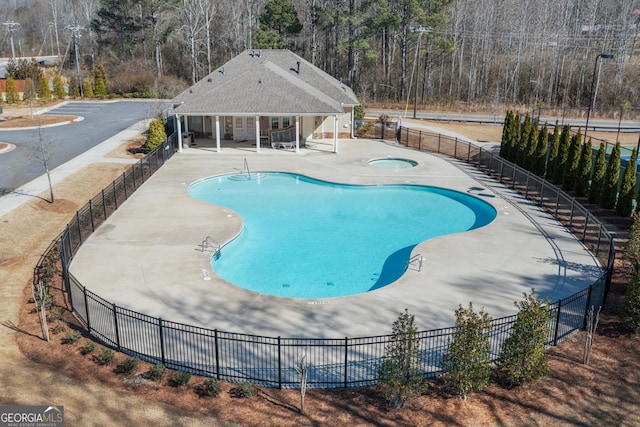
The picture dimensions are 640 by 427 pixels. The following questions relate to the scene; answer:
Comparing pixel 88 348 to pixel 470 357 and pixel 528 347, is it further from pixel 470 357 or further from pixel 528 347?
pixel 528 347

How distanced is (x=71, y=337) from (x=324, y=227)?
11898 millimetres

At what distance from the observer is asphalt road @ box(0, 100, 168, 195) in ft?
94.9

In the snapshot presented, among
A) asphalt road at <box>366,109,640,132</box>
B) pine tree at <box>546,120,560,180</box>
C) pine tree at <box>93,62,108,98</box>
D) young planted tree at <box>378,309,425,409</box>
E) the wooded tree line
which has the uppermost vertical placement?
the wooded tree line

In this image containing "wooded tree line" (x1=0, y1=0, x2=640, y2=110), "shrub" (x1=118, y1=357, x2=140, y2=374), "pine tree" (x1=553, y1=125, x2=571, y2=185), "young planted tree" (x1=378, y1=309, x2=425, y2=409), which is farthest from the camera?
"wooded tree line" (x1=0, y1=0, x2=640, y2=110)

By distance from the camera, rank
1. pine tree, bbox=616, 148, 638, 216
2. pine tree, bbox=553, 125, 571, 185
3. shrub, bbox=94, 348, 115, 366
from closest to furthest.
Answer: shrub, bbox=94, 348, 115, 366 → pine tree, bbox=616, 148, 638, 216 → pine tree, bbox=553, 125, 571, 185

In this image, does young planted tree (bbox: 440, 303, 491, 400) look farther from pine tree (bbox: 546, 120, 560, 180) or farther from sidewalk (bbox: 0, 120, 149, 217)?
pine tree (bbox: 546, 120, 560, 180)

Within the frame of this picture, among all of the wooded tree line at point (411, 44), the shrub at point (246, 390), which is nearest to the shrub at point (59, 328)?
the shrub at point (246, 390)

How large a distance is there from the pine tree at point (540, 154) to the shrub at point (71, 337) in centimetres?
2410

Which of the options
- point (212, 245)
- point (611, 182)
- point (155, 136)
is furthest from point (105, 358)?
point (155, 136)

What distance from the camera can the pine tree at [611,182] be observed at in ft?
76.8

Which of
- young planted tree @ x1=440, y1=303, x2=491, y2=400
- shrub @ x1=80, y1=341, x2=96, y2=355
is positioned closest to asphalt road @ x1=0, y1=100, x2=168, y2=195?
shrub @ x1=80, y1=341, x2=96, y2=355

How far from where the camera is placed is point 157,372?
1183 centimetres

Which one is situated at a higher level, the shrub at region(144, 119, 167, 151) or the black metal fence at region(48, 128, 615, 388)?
the shrub at region(144, 119, 167, 151)

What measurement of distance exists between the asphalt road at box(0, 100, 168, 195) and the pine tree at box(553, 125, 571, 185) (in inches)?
967
